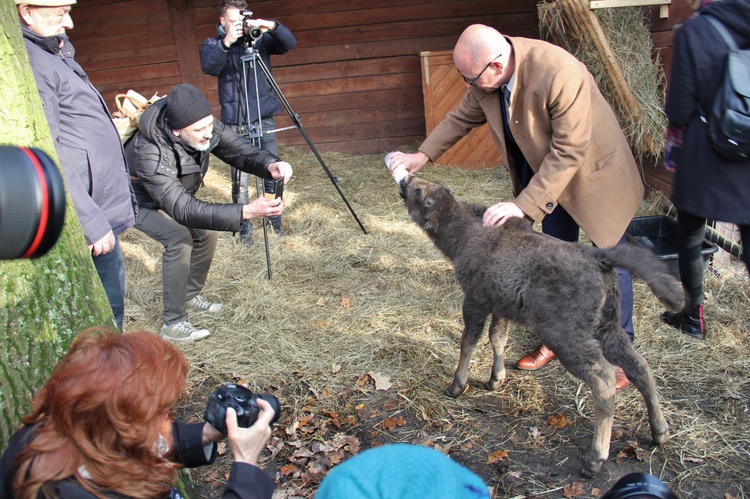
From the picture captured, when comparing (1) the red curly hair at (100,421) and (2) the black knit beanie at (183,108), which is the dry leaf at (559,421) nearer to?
(1) the red curly hair at (100,421)

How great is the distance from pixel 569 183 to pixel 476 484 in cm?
287

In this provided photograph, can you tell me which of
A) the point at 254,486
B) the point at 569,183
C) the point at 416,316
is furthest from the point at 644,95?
the point at 254,486

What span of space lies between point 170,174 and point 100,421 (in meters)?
2.97

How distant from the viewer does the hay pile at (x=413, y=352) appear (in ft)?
11.6

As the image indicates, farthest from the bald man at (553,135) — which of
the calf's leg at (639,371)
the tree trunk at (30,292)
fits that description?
the tree trunk at (30,292)

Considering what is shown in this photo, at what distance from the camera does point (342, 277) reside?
6.24 metres

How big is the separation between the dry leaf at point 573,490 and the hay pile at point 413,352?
61 millimetres

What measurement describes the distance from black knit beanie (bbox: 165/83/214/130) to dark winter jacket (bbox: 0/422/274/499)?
99.3 inches

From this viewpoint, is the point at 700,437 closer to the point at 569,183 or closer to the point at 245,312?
the point at 569,183

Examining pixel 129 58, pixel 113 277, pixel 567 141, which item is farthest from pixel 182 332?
pixel 129 58

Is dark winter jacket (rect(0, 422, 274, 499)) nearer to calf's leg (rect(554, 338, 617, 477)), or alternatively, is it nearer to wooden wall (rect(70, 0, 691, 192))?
calf's leg (rect(554, 338, 617, 477))

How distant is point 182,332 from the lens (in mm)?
5094

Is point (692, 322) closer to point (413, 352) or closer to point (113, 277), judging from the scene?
point (413, 352)

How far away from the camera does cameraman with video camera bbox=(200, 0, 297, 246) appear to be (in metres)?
6.12
